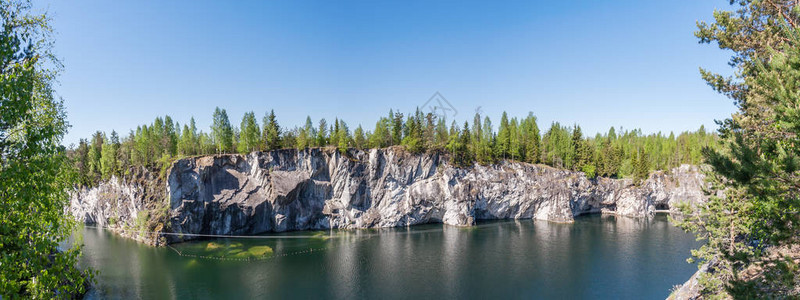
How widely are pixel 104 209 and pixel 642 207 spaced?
112 metres

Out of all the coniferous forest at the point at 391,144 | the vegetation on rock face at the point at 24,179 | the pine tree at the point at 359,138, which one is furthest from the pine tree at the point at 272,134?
the vegetation on rock face at the point at 24,179

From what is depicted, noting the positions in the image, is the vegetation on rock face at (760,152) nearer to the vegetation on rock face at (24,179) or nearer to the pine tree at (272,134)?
the vegetation on rock face at (24,179)

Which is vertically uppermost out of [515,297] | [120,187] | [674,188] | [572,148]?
[572,148]

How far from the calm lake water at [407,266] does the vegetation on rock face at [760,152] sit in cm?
2305

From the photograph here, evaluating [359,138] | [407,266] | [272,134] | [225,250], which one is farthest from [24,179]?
[359,138]

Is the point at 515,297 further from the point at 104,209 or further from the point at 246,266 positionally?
the point at 104,209

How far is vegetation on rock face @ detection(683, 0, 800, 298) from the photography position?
8.02 m

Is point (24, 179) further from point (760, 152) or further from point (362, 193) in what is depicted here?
point (362, 193)

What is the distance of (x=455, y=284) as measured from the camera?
35.6 m

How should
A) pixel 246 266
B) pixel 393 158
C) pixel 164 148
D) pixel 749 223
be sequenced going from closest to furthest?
pixel 749 223 → pixel 246 266 → pixel 164 148 → pixel 393 158

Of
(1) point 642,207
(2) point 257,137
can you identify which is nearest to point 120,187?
(2) point 257,137

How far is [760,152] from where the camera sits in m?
10.2

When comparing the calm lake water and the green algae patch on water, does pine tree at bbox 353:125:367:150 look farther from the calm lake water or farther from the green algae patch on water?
the green algae patch on water

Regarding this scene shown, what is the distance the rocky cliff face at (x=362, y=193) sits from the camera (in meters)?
57.3
